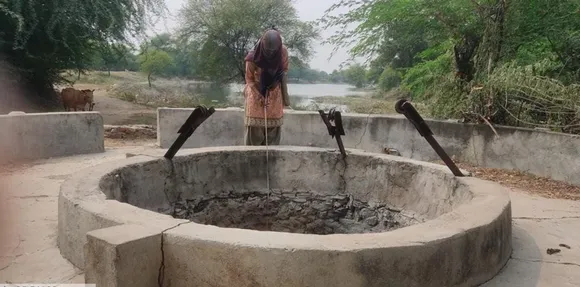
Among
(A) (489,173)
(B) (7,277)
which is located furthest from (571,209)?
(B) (7,277)

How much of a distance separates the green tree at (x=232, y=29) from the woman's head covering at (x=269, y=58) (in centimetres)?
1920

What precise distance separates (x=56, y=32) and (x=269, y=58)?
8.23 metres

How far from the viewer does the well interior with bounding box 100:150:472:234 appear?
415 centimetres

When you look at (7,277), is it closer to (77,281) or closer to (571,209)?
(77,281)

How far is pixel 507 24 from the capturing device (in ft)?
25.1

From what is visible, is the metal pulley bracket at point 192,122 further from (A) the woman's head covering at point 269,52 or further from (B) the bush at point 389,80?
(B) the bush at point 389,80

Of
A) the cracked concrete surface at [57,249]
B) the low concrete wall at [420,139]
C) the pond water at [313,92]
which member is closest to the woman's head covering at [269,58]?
the cracked concrete surface at [57,249]

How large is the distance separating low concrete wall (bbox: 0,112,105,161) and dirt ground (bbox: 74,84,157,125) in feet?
15.2

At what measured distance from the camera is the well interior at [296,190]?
4148mm

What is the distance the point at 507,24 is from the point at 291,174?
503 cm

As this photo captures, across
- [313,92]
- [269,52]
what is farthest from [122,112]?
[313,92]

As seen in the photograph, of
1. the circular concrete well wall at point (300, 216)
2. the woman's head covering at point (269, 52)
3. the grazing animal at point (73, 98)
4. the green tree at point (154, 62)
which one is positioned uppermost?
the green tree at point (154, 62)

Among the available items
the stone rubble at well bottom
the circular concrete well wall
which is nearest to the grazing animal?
the circular concrete well wall

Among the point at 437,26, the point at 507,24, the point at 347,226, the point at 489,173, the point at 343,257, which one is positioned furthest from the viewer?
the point at 437,26
